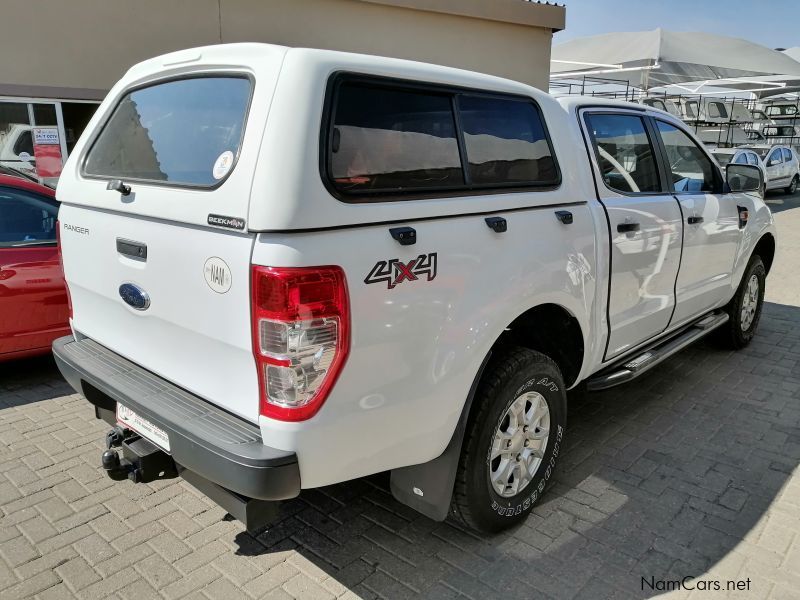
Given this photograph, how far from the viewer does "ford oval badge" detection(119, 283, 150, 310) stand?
253 centimetres

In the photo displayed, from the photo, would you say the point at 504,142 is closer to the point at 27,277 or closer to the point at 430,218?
the point at 430,218

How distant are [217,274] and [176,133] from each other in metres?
0.81

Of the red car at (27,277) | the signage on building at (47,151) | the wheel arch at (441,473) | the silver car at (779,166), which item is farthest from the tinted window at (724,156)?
the red car at (27,277)

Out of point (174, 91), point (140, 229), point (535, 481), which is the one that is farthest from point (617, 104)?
point (140, 229)

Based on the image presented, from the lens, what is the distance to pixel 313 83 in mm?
2102

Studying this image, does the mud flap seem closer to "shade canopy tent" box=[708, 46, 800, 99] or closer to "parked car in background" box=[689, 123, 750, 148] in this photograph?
"shade canopy tent" box=[708, 46, 800, 99]

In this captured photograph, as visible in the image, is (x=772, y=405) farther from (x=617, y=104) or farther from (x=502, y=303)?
(x=502, y=303)

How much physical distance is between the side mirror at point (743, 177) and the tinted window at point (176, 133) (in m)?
3.90

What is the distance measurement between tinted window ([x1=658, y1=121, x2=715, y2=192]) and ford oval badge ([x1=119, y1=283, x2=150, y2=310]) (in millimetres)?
3306

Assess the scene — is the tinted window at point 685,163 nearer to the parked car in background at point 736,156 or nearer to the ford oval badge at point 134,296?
the ford oval badge at point 134,296

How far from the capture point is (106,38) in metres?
8.17

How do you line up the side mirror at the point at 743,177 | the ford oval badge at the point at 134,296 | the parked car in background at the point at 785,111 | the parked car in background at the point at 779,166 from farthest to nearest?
1. the parked car in background at the point at 785,111
2. the parked car in background at the point at 779,166
3. the side mirror at the point at 743,177
4. the ford oval badge at the point at 134,296

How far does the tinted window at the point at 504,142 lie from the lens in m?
2.70

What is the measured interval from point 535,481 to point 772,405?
239 centimetres
